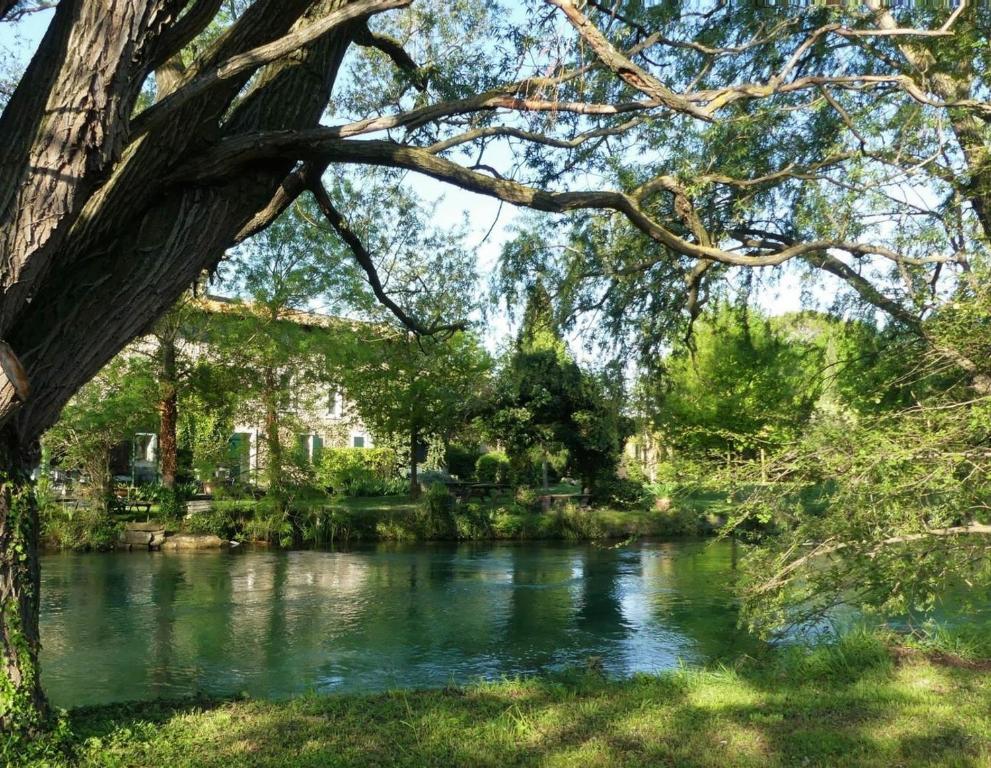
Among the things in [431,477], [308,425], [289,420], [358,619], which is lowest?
[358,619]

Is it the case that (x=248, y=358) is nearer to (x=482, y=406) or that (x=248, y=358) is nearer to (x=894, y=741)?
(x=482, y=406)

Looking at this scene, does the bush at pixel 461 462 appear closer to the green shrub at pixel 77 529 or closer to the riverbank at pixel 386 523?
the riverbank at pixel 386 523

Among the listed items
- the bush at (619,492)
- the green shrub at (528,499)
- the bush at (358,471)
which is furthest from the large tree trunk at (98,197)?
the bush at (619,492)

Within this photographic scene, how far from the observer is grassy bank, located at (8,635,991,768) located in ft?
16.9

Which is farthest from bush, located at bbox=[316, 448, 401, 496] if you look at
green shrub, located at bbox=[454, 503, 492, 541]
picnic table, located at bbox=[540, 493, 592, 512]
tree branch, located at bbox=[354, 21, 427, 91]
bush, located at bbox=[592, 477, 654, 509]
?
tree branch, located at bbox=[354, 21, 427, 91]

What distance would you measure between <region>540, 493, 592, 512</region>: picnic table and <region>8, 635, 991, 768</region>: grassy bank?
67.2 ft

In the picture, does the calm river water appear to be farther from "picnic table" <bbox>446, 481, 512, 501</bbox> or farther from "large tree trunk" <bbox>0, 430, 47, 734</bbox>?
"picnic table" <bbox>446, 481, 512, 501</bbox>

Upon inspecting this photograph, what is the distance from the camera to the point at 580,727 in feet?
19.3

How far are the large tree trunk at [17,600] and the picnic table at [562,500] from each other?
23.2 m

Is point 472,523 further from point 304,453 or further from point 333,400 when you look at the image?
point 333,400

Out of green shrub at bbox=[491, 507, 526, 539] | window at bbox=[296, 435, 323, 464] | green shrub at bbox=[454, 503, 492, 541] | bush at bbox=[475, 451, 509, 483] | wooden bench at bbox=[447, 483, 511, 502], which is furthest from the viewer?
bush at bbox=[475, 451, 509, 483]

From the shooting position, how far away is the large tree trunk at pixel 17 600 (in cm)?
500

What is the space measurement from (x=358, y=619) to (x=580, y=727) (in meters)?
8.37

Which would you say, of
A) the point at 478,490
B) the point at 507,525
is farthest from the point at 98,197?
the point at 478,490
